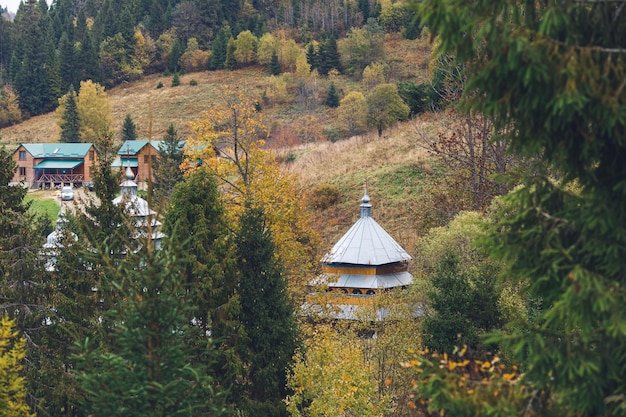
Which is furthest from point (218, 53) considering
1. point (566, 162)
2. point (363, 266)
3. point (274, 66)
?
point (566, 162)

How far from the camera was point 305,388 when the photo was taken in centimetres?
2059

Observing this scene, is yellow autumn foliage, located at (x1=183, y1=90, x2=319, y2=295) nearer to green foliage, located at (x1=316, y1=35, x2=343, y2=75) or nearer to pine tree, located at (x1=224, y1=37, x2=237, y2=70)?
green foliage, located at (x1=316, y1=35, x2=343, y2=75)

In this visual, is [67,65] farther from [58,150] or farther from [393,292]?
[393,292]

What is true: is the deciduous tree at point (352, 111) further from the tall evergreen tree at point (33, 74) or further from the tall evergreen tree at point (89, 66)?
the tall evergreen tree at point (33, 74)

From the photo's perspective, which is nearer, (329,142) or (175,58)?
(329,142)

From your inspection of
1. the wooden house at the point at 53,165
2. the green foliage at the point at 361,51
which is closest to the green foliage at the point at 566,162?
the wooden house at the point at 53,165

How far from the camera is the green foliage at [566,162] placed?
7320mm

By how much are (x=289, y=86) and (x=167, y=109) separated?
50.3 ft

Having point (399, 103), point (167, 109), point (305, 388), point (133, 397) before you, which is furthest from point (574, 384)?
point (167, 109)

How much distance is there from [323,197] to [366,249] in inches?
496

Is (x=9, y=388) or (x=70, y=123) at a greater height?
(x=9, y=388)

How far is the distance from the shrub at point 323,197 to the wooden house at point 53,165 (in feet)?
119

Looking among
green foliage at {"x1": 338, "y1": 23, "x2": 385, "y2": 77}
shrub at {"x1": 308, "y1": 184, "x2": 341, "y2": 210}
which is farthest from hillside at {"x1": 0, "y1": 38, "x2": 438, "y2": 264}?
green foliage at {"x1": 338, "y1": 23, "x2": 385, "y2": 77}

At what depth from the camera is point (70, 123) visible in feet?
303
